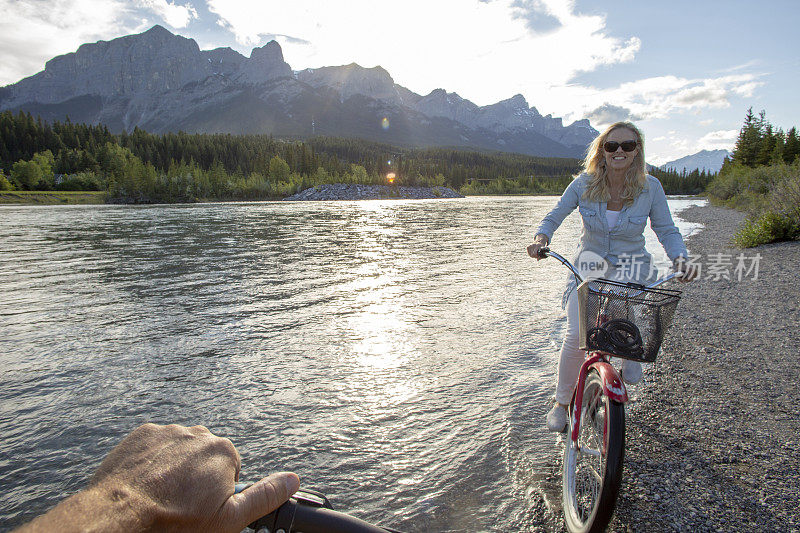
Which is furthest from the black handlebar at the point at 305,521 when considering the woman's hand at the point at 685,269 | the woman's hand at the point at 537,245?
the woman's hand at the point at 685,269

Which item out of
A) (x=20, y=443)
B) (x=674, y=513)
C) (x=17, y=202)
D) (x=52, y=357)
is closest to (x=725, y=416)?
(x=674, y=513)

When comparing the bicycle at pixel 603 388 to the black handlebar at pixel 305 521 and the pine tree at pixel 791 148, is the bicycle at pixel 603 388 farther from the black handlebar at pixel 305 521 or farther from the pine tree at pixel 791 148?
the pine tree at pixel 791 148

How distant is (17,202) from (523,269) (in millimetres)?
113734

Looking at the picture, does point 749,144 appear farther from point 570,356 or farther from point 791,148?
point 570,356

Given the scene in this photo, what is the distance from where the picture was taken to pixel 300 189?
453 feet

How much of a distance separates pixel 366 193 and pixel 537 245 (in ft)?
443

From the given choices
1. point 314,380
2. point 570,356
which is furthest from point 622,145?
point 314,380

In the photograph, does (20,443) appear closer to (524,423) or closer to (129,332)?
(129,332)

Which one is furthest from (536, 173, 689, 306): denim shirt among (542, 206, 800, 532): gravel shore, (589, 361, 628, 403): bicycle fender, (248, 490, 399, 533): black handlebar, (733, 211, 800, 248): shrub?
(733, 211, 800, 248): shrub

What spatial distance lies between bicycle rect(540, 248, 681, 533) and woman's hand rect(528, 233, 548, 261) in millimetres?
665

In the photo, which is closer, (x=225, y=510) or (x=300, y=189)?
(x=225, y=510)

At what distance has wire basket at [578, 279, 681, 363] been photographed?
3160 millimetres

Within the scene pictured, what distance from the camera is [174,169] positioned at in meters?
121

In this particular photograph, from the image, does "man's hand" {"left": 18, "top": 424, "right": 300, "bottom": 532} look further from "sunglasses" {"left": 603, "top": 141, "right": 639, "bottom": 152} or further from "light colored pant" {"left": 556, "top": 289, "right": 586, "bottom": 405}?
"sunglasses" {"left": 603, "top": 141, "right": 639, "bottom": 152}
